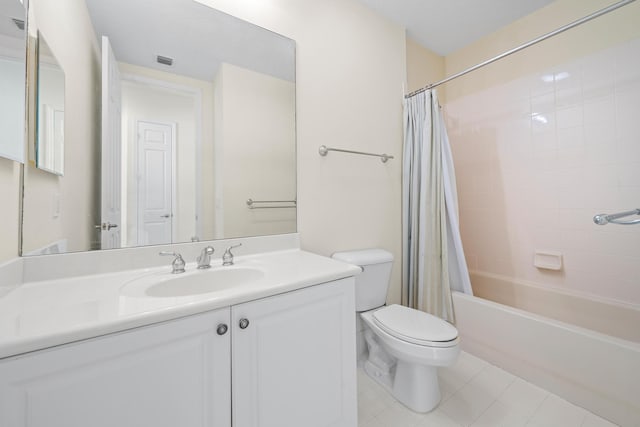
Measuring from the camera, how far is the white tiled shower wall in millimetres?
1576

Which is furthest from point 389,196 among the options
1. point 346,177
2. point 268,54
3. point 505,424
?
point 505,424

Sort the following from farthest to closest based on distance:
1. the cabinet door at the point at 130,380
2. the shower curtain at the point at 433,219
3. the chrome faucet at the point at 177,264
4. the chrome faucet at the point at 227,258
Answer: the shower curtain at the point at 433,219 < the chrome faucet at the point at 227,258 < the chrome faucet at the point at 177,264 < the cabinet door at the point at 130,380

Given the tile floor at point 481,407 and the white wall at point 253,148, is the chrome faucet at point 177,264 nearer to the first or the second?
the white wall at point 253,148

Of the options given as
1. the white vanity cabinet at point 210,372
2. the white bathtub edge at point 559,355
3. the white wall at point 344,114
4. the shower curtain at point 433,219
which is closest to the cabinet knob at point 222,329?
the white vanity cabinet at point 210,372

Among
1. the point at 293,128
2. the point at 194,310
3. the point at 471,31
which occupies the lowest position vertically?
the point at 194,310

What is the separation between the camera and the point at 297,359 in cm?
90

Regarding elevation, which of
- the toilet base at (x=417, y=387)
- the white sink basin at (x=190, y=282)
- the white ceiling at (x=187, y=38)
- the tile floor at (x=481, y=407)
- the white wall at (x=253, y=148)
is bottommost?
the tile floor at (x=481, y=407)

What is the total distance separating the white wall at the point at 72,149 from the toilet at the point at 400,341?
121 cm

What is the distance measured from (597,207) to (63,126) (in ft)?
9.34

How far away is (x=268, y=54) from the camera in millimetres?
1430

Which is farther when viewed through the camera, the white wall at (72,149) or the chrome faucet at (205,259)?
the chrome faucet at (205,259)

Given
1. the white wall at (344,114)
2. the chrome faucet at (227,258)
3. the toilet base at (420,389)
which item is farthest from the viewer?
the white wall at (344,114)

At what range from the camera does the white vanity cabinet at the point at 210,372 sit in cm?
55

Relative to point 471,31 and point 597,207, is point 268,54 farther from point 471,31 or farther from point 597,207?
point 597,207
